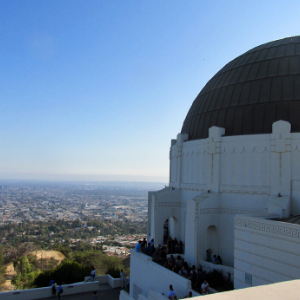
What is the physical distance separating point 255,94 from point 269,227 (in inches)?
280

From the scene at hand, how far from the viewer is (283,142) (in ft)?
40.5

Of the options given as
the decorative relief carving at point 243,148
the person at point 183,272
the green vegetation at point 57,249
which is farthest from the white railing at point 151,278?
the green vegetation at point 57,249

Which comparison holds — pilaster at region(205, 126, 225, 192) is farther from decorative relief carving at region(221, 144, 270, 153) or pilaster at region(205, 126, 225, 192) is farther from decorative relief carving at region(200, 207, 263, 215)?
decorative relief carving at region(200, 207, 263, 215)

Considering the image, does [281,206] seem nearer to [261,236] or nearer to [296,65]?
[261,236]

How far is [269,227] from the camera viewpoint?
946cm

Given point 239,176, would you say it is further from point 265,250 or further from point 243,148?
point 265,250

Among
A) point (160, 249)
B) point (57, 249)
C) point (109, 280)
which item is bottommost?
point (57, 249)

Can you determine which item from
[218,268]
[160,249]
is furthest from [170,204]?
[218,268]

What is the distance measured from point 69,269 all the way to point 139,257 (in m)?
11.4

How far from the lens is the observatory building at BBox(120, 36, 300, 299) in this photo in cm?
1045

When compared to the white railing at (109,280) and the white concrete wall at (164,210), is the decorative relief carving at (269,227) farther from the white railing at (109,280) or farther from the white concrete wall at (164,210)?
the white railing at (109,280)

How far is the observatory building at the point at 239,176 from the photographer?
10.5m

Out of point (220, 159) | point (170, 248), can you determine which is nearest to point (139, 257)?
point (170, 248)

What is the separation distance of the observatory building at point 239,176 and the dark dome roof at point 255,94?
4 centimetres
